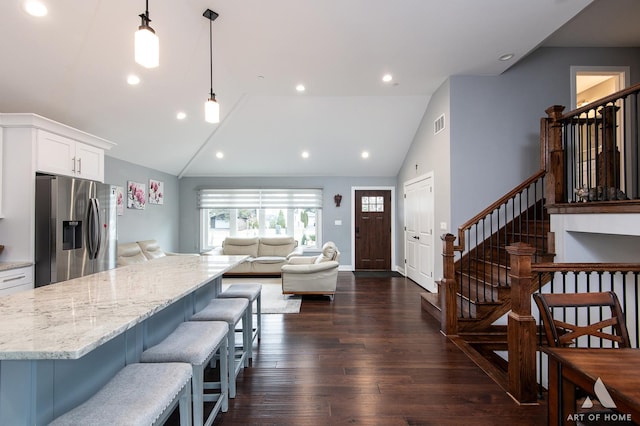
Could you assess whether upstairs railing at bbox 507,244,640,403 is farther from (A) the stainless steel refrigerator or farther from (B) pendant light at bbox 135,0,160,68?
(A) the stainless steel refrigerator

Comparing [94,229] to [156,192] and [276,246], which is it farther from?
[276,246]

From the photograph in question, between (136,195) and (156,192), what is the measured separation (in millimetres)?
750

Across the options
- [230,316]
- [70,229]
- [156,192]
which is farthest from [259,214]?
[230,316]

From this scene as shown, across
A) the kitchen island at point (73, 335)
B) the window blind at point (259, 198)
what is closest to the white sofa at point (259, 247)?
the window blind at point (259, 198)

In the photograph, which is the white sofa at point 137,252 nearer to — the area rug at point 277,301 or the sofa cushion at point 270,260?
the area rug at point 277,301

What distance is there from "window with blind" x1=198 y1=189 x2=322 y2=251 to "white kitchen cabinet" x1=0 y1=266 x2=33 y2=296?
477cm

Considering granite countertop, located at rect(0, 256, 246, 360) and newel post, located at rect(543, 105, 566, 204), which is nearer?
granite countertop, located at rect(0, 256, 246, 360)

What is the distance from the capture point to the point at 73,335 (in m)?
1.00

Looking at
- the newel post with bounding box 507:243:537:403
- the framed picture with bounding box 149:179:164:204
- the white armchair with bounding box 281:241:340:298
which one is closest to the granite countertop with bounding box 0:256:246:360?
the newel post with bounding box 507:243:537:403

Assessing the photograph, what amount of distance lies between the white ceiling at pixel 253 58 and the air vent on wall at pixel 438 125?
0.52 m

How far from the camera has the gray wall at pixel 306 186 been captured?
764 centimetres

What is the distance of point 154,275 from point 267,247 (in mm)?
5176

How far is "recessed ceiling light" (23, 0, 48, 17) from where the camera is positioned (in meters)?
2.53

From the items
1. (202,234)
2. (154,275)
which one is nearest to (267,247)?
(202,234)
